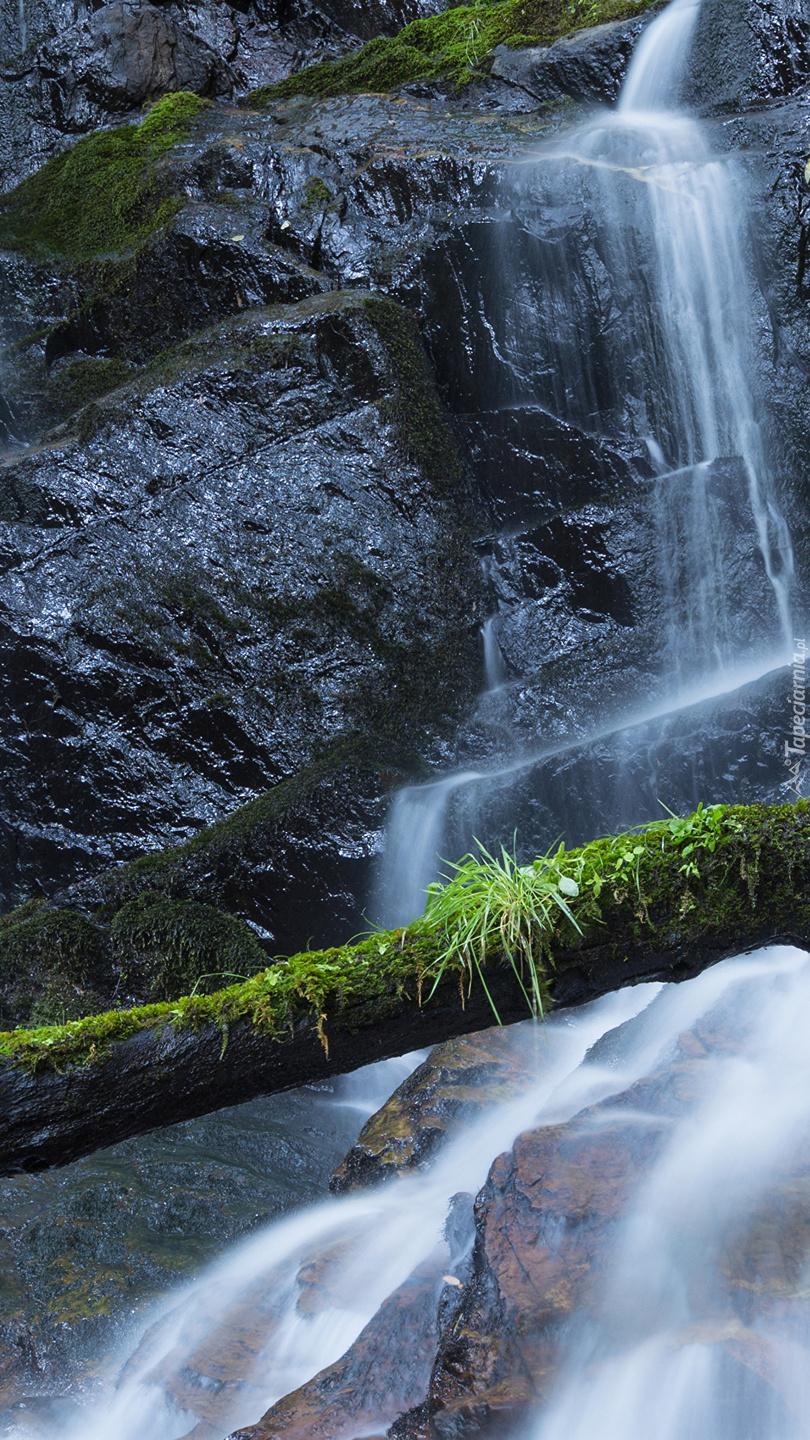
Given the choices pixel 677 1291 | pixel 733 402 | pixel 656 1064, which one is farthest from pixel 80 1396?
pixel 733 402

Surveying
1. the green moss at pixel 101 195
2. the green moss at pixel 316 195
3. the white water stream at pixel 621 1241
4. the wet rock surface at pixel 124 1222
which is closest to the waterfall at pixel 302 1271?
the white water stream at pixel 621 1241

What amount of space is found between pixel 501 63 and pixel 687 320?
413cm

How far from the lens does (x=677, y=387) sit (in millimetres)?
8008

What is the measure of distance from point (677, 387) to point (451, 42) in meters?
5.51

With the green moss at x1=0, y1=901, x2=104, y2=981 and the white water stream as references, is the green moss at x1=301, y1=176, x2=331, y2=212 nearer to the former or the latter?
the green moss at x1=0, y1=901, x2=104, y2=981

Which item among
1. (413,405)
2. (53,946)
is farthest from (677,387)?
(53,946)

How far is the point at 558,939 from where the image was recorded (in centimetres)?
230

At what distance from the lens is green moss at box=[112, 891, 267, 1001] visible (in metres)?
→ 6.65

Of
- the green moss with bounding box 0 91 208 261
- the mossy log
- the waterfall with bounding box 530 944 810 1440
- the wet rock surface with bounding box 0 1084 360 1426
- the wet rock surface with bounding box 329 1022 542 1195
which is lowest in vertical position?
the wet rock surface with bounding box 0 1084 360 1426

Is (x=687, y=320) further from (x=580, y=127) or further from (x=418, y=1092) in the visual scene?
(x=418, y=1092)

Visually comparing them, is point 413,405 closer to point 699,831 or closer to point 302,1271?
point 302,1271

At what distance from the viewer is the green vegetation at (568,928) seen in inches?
87.7

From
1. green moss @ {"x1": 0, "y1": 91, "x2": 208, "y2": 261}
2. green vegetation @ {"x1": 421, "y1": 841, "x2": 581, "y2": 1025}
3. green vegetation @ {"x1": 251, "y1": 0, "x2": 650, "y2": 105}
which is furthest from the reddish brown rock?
green vegetation @ {"x1": 251, "y1": 0, "x2": 650, "y2": 105}

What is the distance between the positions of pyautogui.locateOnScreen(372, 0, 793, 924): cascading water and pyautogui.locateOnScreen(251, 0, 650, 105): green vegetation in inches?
94.3
